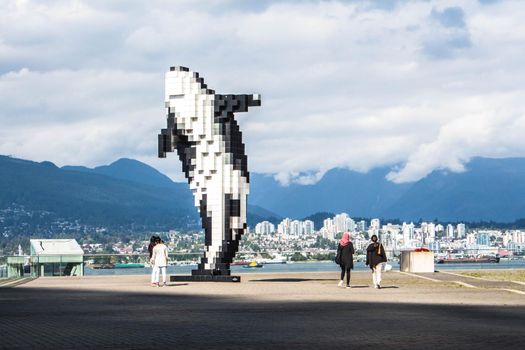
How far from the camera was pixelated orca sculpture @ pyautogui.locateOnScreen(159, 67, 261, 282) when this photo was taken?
40688 mm

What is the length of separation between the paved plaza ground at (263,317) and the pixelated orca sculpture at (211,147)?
11.7ft

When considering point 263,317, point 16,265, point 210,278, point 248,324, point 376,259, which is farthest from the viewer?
point 16,265

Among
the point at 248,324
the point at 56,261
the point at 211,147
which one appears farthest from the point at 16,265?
the point at 248,324

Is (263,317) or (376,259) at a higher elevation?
(376,259)

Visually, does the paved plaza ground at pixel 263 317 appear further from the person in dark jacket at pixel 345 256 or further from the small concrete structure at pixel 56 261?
the small concrete structure at pixel 56 261

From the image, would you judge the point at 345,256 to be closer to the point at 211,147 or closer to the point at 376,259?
the point at 376,259

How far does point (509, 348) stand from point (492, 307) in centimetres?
1009

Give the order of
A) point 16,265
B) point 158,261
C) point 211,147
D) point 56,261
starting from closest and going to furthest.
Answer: point 158,261, point 211,147, point 16,265, point 56,261

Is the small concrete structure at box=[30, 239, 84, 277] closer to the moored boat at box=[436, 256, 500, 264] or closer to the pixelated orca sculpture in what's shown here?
the pixelated orca sculpture

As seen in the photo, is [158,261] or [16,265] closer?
[158,261]

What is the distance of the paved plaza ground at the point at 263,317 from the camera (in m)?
18.1

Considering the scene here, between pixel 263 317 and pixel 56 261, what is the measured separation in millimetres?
33493

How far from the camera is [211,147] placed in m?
40.8

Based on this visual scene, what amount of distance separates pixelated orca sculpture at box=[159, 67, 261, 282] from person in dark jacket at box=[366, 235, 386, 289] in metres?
4.34
